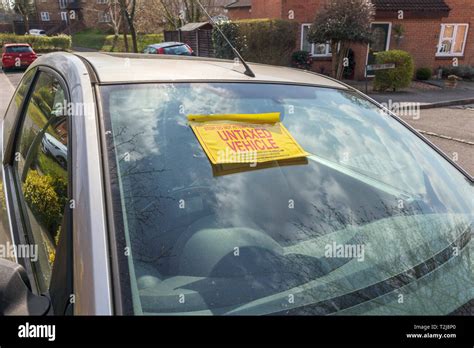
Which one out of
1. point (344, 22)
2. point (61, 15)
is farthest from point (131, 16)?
point (61, 15)

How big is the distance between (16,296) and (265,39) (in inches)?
571

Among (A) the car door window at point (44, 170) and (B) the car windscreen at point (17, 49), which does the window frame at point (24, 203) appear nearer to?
(A) the car door window at point (44, 170)

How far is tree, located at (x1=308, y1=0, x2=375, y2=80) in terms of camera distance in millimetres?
12555

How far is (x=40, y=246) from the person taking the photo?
1.49 m

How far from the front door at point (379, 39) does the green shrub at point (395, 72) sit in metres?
2.73

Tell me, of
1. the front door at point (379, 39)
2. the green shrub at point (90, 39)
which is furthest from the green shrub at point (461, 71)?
the green shrub at point (90, 39)

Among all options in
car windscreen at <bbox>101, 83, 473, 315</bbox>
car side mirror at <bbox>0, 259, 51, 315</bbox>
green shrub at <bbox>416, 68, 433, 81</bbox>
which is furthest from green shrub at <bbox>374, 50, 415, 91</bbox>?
car side mirror at <bbox>0, 259, 51, 315</bbox>

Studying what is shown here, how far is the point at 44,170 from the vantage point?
63.4 inches

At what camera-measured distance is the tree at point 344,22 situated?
12.6 meters

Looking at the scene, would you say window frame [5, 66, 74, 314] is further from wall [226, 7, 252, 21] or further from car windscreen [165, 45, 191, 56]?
wall [226, 7, 252, 21]
